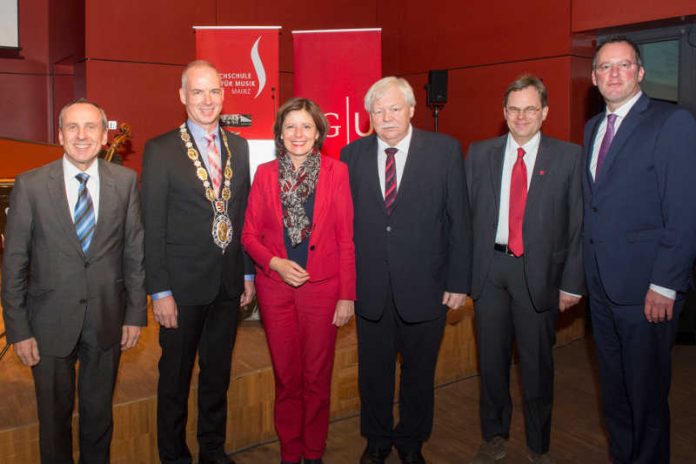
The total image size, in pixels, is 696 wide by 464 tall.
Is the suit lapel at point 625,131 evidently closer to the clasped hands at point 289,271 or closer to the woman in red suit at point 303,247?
the woman in red suit at point 303,247

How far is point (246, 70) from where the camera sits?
17.9ft

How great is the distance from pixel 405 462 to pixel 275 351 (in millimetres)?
791

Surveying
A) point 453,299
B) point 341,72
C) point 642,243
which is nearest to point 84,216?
point 453,299

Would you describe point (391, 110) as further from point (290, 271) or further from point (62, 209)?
point (62, 209)

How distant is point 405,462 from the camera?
2.68 metres

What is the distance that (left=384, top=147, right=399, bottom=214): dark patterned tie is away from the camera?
8.05 feet

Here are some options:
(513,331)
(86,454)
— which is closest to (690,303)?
(513,331)

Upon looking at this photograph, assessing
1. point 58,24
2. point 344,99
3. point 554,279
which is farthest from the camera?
point 58,24

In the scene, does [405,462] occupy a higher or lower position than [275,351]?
lower

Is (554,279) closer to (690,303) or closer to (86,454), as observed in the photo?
(86,454)

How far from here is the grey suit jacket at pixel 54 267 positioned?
2010 millimetres

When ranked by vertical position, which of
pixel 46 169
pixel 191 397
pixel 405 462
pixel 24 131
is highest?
pixel 24 131

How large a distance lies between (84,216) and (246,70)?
3660mm

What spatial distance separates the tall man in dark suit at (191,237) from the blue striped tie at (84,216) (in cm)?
25
